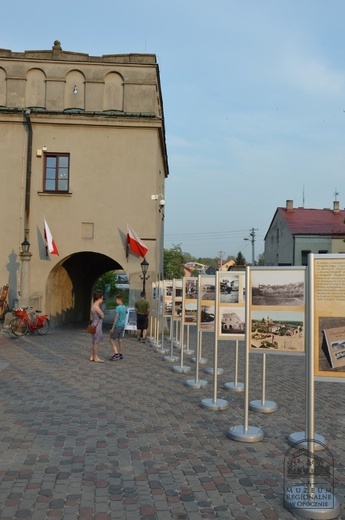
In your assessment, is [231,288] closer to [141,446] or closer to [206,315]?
[206,315]

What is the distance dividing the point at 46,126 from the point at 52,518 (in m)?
17.1

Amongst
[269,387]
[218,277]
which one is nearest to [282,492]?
[218,277]

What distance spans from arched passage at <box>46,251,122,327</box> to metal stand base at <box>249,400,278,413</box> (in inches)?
504

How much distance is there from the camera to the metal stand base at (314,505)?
380 cm

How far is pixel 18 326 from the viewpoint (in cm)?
1606

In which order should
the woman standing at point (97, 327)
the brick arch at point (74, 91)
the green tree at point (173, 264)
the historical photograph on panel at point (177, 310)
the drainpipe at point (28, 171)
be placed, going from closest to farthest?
the woman standing at point (97, 327), the historical photograph on panel at point (177, 310), the drainpipe at point (28, 171), the brick arch at point (74, 91), the green tree at point (173, 264)

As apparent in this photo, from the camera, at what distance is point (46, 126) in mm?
18625

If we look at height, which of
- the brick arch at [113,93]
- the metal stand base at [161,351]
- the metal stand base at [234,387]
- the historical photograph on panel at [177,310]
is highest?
the brick arch at [113,93]

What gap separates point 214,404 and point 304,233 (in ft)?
117

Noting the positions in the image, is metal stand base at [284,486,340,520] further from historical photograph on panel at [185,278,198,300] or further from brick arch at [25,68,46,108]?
brick arch at [25,68,46,108]

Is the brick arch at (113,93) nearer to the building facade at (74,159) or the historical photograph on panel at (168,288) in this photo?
the building facade at (74,159)

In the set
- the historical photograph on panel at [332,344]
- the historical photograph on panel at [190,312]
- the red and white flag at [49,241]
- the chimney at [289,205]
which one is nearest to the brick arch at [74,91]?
the red and white flag at [49,241]

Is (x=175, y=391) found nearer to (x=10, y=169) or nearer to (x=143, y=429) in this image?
(x=143, y=429)

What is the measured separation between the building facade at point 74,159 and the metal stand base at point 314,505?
14552mm
